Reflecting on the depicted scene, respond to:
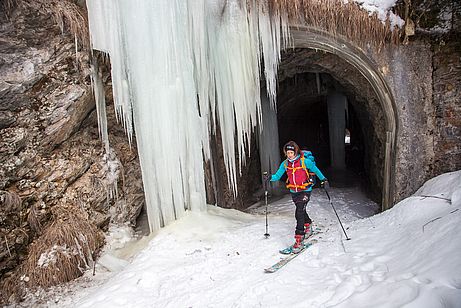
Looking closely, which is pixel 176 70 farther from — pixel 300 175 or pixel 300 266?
pixel 300 266

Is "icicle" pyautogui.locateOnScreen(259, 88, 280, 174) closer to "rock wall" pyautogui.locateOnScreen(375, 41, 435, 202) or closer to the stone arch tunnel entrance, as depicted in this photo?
the stone arch tunnel entrance

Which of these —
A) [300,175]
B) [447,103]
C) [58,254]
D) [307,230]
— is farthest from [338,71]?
[58,254]

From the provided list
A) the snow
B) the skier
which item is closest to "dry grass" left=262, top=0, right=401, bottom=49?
the snow

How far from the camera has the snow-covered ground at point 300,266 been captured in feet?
9.88

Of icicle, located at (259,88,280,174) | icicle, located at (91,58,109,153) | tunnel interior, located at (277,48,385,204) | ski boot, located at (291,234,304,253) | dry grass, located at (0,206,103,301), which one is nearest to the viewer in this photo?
ski boot, located at (291,234,304,253)

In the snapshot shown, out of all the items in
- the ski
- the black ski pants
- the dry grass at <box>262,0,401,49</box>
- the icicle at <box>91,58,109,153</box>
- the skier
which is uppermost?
the dry grass at <box>262,0,401,49</box>

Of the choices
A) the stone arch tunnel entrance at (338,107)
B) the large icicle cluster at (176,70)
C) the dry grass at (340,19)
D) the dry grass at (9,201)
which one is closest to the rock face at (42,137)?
the dry grass at (9,201)

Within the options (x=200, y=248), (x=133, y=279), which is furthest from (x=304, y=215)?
(x=133, y=279)

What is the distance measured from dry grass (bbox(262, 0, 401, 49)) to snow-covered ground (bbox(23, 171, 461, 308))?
102 inches

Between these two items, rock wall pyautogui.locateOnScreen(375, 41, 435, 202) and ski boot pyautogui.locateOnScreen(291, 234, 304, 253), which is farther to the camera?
rock wall pyautogui.locateOnScreen(375, 41, 435, 202)

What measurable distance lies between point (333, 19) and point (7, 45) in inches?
194

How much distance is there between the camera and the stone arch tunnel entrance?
21.9 ft

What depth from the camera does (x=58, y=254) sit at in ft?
16.3

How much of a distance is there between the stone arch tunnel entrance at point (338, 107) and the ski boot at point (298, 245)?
2824 millimetres
